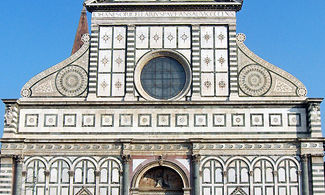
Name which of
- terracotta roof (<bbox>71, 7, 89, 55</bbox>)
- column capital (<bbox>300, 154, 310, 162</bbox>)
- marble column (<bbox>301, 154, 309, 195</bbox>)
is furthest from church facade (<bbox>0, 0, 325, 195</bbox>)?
terracotta roof (<bbox>71, 7, 89, 55</bbox>)

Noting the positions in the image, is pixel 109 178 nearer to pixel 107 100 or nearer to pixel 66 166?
pixel 66 166

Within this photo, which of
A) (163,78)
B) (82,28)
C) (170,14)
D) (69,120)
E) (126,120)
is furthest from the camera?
(82,28)

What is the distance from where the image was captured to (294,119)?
23.8 meters

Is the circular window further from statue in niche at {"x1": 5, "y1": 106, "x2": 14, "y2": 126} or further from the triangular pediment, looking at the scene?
statue in niche at {"x1": 5, "y1": 106, "x2": 14, "y2": 126}

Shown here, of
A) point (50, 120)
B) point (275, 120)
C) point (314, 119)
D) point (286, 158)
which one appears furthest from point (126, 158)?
point (314, 119)

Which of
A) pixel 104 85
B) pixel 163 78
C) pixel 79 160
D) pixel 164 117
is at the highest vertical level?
pixel 163 78

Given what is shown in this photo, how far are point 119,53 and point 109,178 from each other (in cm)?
565

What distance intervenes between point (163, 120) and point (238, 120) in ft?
10.6

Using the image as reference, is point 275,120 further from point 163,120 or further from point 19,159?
point 19,159

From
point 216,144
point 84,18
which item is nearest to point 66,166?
point 216,144

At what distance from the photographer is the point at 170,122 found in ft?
78.3

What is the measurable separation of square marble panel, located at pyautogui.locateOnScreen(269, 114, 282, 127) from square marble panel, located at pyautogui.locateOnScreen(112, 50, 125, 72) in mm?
6839

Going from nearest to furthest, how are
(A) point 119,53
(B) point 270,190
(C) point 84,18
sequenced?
(B) point 270,190, (A) point 119,53, (C) point 84,18

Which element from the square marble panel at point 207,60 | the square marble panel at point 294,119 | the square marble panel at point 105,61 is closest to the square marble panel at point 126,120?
the square marble panel at point 105,61
